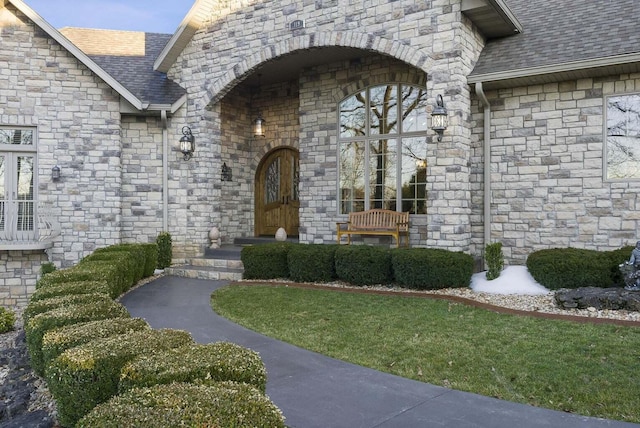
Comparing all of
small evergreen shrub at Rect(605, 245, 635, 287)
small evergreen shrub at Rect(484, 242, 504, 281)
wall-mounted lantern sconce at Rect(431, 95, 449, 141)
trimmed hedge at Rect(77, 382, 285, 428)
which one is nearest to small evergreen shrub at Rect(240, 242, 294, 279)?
wall-mounted lantern sconce at Rect(431, 95, 449, 141)

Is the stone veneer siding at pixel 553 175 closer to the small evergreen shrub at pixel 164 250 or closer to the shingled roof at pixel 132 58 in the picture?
the small evergreen shrub at pixel 164 250

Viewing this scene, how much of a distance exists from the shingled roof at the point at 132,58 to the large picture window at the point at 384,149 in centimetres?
428

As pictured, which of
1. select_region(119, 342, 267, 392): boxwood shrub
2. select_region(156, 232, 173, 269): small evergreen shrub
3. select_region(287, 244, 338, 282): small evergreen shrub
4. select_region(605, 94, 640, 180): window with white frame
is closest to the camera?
select_region(119, 342, 267, 392): boxwood shrub

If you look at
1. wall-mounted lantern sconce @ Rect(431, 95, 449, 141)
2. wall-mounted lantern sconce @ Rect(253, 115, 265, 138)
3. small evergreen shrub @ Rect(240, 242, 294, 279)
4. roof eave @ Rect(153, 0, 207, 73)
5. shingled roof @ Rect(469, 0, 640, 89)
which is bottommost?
small evergreen shrub @ Rect(240, 242, 294, 279)

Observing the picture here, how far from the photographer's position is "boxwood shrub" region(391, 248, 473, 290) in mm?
8141

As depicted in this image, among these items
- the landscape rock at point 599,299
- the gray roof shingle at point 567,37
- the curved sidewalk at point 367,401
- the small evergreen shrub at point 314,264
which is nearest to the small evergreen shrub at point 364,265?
the small evergreen shrub at point 314,264

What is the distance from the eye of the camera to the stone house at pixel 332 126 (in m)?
8.84

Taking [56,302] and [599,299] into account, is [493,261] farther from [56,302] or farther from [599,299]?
[56,302]

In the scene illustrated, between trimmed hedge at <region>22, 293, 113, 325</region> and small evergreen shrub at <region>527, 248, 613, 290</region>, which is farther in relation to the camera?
small evergreen shrub at <region>527, 248, 613, 290</region>

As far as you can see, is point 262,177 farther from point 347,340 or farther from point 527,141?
point 347,340

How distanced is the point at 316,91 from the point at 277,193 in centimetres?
340

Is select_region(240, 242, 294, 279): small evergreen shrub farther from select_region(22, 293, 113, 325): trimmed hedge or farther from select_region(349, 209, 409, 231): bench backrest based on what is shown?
select_region(22, 293, 113, 325): trimmed hedge

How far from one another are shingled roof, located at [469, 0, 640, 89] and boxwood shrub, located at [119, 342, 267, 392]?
764 centimetres

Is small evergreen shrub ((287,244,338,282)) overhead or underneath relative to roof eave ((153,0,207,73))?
underneath
